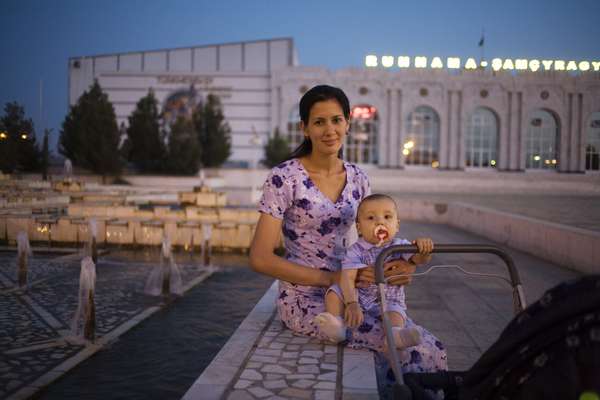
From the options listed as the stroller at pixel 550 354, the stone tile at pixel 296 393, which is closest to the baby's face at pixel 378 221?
the stone tile at pixel 296 393

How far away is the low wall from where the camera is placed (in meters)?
8.62

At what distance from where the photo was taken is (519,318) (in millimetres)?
1851

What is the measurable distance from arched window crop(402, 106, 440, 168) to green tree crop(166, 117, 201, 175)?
22.7m

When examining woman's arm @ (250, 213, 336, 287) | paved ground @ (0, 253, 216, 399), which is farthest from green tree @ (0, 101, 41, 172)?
woman's arm @ (250, 213, 336, 287)

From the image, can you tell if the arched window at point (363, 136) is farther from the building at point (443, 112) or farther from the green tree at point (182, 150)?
the green tree at point (182, 150)

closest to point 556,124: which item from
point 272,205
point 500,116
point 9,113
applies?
point 500,116

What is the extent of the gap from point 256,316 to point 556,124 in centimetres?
5252

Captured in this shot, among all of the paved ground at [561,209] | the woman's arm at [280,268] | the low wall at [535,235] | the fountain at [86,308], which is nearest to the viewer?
the woman's arm at [280,268]

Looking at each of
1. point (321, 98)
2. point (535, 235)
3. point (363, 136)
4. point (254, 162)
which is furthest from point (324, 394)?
point (363, 136)

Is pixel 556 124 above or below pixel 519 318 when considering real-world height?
above

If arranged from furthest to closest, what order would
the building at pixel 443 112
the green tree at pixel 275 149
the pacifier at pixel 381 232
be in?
the building at pixel 443 112 → the green tree at pixel 275 149 → the pacifier at pixel 381 232

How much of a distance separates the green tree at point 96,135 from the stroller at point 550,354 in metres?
34.4

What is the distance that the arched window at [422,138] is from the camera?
51406 millimetres

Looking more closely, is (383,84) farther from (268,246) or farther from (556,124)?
(268,246)
